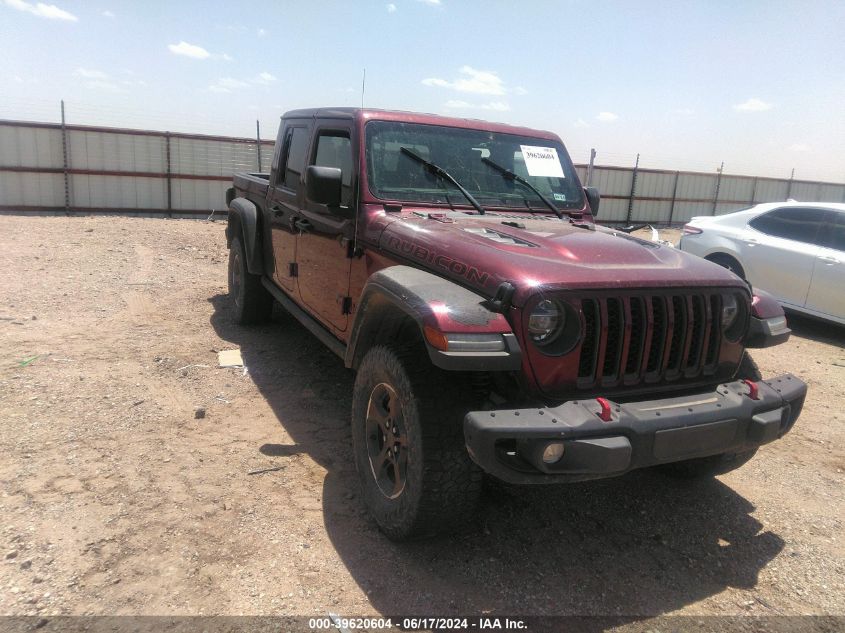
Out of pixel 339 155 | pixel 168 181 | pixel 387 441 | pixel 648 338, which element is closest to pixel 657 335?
pixel 648 338

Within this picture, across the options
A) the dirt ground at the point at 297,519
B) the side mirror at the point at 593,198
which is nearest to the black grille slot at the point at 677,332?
the dirt ground at the point at 297,519

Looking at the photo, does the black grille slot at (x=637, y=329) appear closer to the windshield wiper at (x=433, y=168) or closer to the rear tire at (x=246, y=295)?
the windshield wiper at (x=433, y=168)

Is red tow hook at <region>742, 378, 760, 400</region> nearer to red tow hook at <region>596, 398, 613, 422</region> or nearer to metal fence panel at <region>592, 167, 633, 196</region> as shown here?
red tow hook at <region>596, 398, 613, 422</region>

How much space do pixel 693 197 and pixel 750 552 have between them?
1946 cm

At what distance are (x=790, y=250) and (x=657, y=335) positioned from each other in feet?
18.1

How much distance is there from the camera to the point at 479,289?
270cm

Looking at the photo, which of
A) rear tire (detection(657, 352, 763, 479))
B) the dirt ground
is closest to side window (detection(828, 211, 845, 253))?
the dirt ground

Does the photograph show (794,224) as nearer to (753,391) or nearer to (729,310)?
(729,310)

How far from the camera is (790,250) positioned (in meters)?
7.15

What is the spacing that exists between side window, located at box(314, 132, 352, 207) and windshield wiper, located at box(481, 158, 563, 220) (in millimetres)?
887

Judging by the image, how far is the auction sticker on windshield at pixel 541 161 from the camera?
4.18 m

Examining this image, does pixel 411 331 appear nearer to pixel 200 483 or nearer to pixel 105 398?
pixel 200 483

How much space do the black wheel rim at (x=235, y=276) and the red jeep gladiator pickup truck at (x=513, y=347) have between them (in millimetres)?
2710

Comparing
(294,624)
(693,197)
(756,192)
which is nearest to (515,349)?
(294,624)
